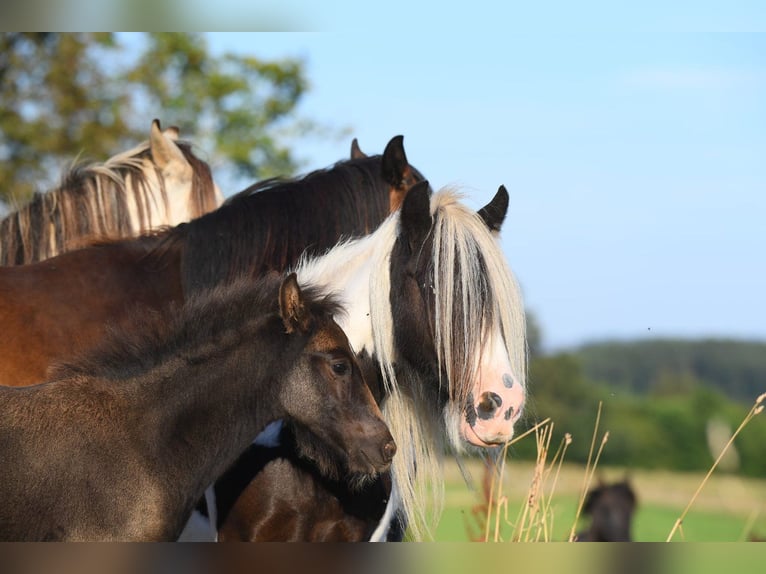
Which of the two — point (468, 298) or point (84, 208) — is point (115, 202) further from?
point (468, 298)

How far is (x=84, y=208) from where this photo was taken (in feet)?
20.6

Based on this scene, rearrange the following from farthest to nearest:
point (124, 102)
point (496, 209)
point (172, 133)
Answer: point (124, 102) → point (172, 133) → point (496, 209)

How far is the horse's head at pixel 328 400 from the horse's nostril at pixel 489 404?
379mm

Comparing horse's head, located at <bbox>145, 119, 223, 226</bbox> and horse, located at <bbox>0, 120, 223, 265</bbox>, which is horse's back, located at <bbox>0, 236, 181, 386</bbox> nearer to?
horse, located at <bbox>0, 120, 223, 265</bbox>

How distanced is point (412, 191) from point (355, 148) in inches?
70.1

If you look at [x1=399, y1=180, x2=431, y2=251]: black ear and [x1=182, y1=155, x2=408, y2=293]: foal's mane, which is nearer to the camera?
[x1=399, y1=180, x2=431, y2=251]: black ear

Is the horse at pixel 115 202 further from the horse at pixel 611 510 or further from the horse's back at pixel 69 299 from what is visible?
the horse at pixel 611 510

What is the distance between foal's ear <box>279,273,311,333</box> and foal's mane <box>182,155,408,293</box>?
750mm

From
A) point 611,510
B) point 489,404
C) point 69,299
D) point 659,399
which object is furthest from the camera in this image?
point 659,399

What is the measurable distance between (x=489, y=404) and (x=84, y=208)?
329 cm

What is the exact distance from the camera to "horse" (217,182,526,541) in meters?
4.15

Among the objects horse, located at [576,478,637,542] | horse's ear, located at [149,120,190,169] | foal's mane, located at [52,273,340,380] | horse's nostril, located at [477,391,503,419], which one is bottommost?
horse, located at [576,478,637,542]

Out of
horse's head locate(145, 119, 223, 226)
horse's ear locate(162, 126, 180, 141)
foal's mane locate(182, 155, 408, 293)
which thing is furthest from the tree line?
foal's mane locate(182, 155, 408, 293)

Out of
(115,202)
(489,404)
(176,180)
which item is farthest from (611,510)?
(489,404)
